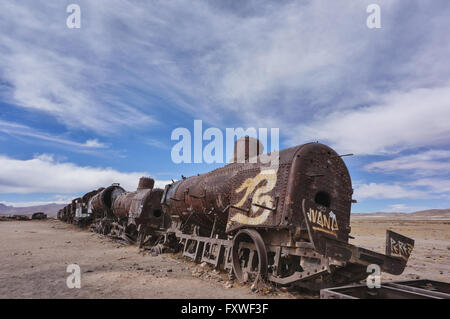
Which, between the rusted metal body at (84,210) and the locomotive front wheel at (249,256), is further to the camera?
the rusted metal body at (84,210)

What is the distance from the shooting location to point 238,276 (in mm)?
6914

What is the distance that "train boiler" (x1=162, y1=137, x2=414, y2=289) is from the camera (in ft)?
17.2

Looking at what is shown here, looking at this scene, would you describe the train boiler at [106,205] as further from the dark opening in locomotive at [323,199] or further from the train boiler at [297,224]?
the dark opening in locomotive at [323,199]

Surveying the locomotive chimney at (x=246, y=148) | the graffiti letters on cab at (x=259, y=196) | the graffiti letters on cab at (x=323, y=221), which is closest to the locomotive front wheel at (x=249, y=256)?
the graffiti letters on cab at (x=259, y=196)

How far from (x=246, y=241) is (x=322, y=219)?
2263mm

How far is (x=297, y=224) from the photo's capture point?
5.70 meters

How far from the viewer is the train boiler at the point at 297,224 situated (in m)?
5.25

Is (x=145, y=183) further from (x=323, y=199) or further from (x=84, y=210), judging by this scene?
(x=323, y=199)

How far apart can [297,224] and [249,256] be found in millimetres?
1836

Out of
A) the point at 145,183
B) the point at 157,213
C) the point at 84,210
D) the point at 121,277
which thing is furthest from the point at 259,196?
the point at 84,210

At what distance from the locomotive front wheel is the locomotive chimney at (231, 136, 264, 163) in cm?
289

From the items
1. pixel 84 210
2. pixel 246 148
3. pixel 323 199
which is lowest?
pixel 84 210

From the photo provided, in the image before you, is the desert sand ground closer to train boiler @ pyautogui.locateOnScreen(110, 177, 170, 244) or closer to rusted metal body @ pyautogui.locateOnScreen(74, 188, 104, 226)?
train boiler @ pyautogui.locateOnScreen(110, 177, 170, 244)

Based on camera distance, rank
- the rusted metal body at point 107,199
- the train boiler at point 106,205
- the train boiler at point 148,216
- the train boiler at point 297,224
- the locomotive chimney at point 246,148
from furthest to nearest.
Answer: the rusted metal body at point 107,199 → the train boiler at point 106,205 → the train boiler at point 148,216 → the locomotive chimney at point 246,148 → the train boiler at point 297,224
